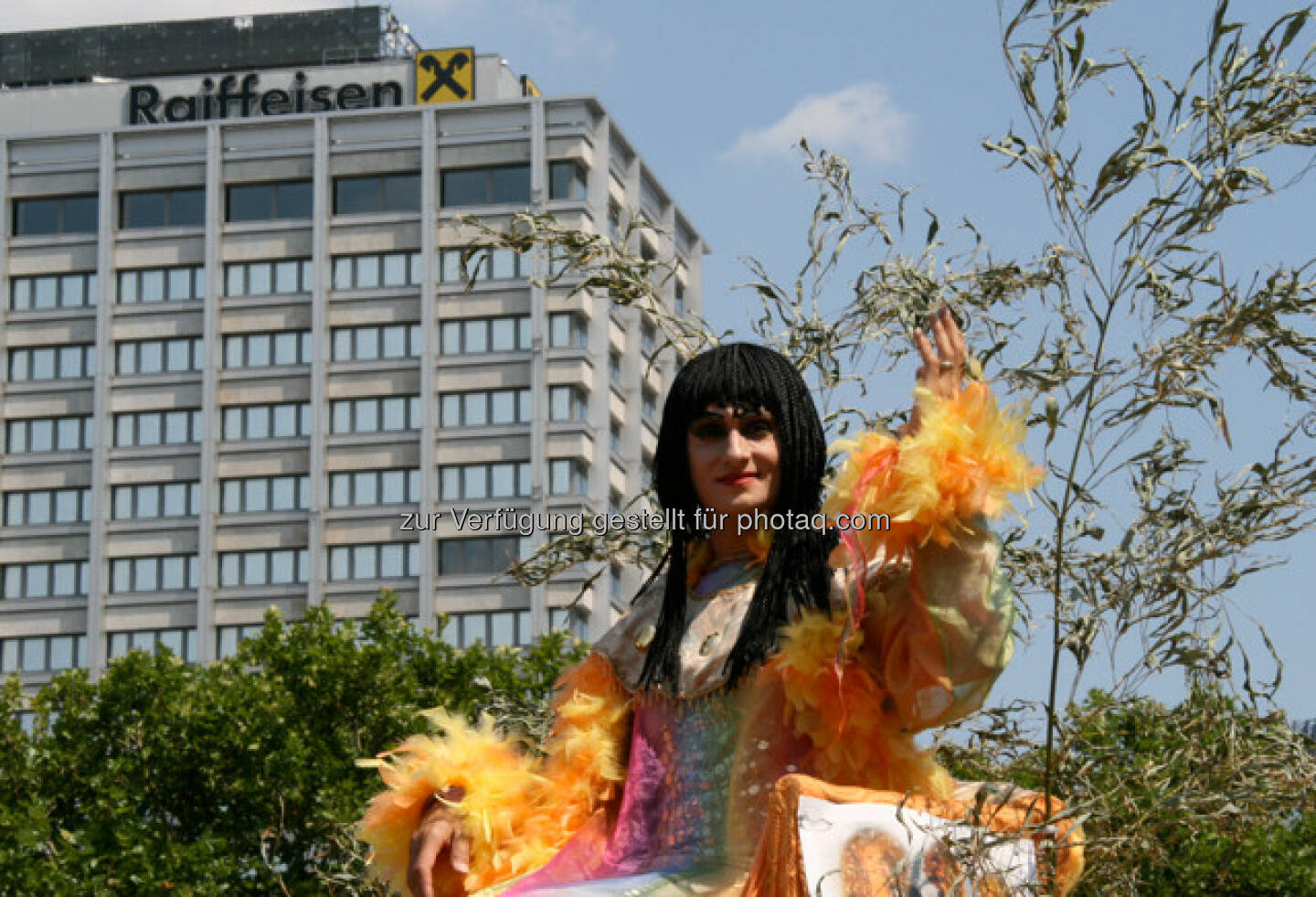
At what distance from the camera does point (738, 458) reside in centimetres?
545

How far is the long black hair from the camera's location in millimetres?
5359

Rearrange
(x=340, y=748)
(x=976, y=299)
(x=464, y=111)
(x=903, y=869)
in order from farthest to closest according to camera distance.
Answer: (x=464, y=111)
(x=340, y=748)
(x=976, y=299)
(x=903, y=869)

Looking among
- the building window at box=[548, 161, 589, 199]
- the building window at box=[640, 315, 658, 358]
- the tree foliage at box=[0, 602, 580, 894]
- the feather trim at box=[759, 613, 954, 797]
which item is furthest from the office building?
the feather trim at box=[759, 613, 954, 797]

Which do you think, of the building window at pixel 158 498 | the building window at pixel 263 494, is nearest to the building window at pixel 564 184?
the building window at pixel 263 494

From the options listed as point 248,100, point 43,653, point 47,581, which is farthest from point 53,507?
point 248,100

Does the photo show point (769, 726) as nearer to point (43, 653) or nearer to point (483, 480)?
point (483, 480)

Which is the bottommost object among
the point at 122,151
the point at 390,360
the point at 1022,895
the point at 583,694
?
the point at 1022,895

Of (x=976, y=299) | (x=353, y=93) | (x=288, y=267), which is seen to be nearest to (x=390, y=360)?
(x=288, y=267)

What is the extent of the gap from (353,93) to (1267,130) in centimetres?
6546

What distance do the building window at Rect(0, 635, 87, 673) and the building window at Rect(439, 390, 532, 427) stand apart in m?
13.5

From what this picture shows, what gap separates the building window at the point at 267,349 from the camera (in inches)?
2660

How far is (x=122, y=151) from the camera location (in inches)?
2702

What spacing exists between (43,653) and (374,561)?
36.3 feet

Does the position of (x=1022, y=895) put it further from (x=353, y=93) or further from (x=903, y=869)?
(x=353, y=93)
